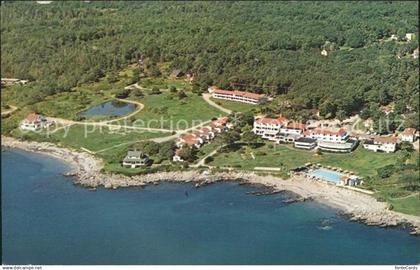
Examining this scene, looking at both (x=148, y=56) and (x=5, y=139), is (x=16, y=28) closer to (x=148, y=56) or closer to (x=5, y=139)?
(x=148, y=56)

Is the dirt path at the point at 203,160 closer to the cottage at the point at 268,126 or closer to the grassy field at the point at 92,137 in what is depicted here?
the cottage at the point at 268,126

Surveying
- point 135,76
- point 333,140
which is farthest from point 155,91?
point 333,140

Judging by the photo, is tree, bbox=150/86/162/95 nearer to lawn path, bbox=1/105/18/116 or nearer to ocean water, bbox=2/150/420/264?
lawn path, bbox=1/105/18/116

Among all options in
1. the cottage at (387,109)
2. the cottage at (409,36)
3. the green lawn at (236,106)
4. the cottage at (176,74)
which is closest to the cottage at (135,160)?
the green lawn at (236,106)

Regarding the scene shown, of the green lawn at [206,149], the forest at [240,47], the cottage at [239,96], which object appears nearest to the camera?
the green lawn at [206,149]

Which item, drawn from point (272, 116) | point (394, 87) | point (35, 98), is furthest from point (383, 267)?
point (35, 98)

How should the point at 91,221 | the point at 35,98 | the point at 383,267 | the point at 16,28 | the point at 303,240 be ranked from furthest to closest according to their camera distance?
the point at 16,28, the point at 35,98, the point at 91,221, the point at 303,240, the point at 383,267

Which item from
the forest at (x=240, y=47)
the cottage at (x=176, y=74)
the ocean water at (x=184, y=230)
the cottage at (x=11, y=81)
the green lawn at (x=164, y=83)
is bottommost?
the ocean water at (x=184, y=230)

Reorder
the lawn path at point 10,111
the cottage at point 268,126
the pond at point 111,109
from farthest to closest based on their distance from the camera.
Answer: the pond at point 111,109 → the lawn path at point 10,111 → the cottage at point 268,126
